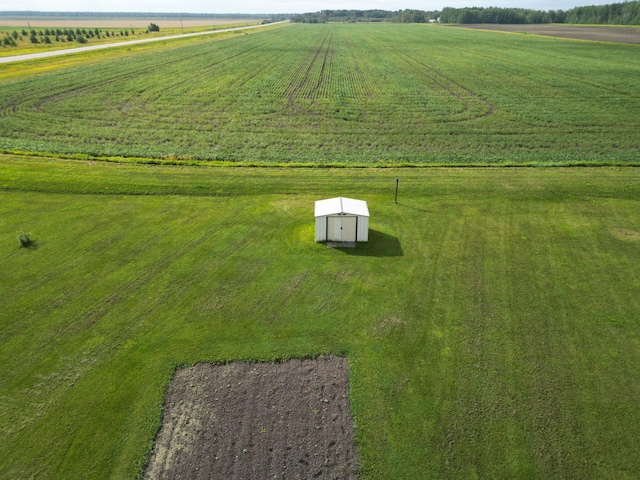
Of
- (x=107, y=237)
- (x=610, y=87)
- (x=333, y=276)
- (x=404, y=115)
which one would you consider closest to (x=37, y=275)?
(x=107, y=237)

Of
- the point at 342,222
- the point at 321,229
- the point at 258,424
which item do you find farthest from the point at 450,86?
the point at 258,424

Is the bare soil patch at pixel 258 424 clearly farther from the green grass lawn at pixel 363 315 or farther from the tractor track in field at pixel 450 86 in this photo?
the tractor track in field at pixel 450 86

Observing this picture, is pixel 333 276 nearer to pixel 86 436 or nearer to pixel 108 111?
pixel 86 436

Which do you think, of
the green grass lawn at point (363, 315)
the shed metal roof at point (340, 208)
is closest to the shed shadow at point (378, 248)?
the green grass lawn at point (363, 315)

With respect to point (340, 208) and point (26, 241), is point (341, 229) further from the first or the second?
point (26, 241)

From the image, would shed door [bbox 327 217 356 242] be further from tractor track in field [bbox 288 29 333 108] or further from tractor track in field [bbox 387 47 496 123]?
tractor track in field [bbox 288 29 333 108]
